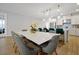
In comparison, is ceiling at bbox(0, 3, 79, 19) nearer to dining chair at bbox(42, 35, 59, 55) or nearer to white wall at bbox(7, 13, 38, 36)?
white wall at bbox(7, 13, 38, 36)

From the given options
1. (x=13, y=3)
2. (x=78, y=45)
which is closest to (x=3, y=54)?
(x=13, y=3)

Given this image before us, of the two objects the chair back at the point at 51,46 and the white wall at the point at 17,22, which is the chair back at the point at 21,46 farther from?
the chair back at the point at 51,46

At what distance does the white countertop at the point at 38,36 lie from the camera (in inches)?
103

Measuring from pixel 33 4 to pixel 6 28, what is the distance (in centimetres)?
75

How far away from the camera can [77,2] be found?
8.43ft

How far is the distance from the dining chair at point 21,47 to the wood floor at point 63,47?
4.8 inches

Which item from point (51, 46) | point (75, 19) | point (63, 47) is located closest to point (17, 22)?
point (51, 46)

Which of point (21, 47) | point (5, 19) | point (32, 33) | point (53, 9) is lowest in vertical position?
point (21, 47)

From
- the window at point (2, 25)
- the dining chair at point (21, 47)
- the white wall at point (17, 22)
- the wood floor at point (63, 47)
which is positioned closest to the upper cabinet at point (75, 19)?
the wood floor at point (63, 47)

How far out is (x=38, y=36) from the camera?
2652 millimetres

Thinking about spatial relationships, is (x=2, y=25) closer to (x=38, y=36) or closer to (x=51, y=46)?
(x=38, y=36)

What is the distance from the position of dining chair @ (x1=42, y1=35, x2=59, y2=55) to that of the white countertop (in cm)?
9

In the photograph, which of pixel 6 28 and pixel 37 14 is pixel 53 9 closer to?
pixel 37 14

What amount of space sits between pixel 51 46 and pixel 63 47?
25 cm
